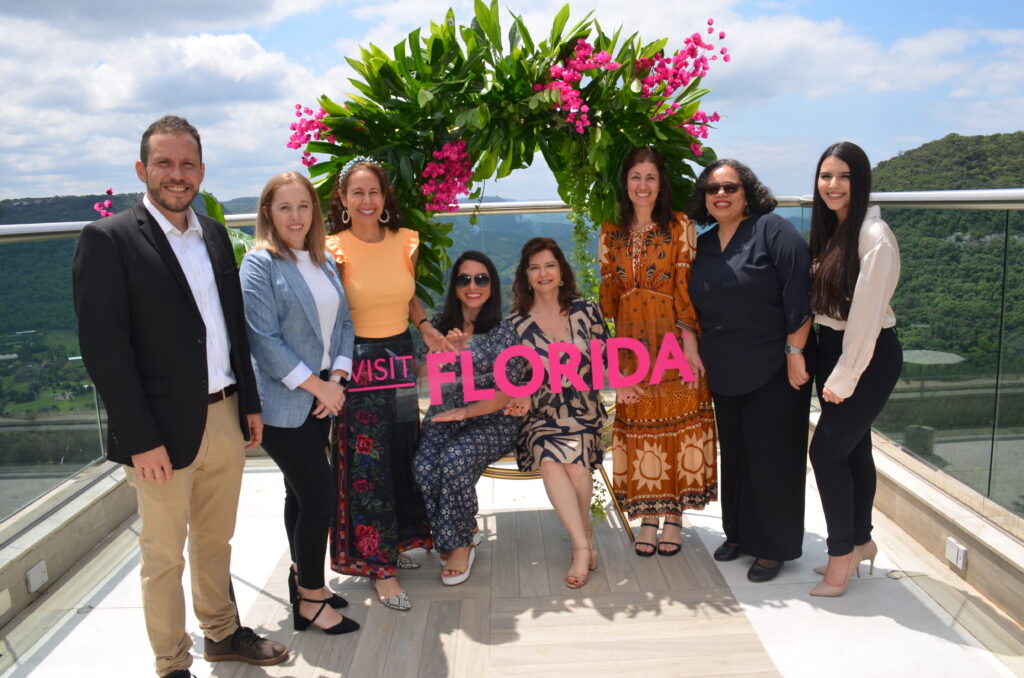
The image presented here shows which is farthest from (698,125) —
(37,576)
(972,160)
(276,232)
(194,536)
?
(972,160)

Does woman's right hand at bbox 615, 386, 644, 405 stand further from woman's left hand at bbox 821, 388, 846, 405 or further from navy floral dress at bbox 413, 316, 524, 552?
woman's left hand at bbox 821, 388, 846, 405

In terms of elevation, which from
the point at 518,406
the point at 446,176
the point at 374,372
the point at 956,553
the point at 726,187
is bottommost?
the point at 956,553

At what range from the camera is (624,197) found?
2.99 meters

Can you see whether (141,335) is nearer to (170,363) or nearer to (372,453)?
(170,363)

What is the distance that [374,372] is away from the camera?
2.70 meters

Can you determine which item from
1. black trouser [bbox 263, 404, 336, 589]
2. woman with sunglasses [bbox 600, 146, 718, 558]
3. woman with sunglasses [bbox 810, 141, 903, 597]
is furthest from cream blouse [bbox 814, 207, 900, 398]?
black trouser [bbox 263, 404, 336, 589]

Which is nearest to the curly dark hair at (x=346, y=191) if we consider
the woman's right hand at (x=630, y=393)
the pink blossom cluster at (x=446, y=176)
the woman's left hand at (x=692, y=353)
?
the pink blossom cluster at (x=446, y=176)

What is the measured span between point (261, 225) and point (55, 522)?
1729mm

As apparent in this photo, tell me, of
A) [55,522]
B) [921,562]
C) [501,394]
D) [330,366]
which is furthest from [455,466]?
[921,562]

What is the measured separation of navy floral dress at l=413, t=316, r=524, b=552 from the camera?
9.45 feet

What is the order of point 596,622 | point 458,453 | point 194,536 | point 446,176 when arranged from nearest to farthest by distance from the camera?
point 194,536 → point 596,622 → point 458,453 → point 446,176

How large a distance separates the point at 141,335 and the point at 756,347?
210 cm

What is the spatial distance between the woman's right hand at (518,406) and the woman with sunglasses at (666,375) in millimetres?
400

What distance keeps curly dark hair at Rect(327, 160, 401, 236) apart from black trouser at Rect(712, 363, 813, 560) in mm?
1501
